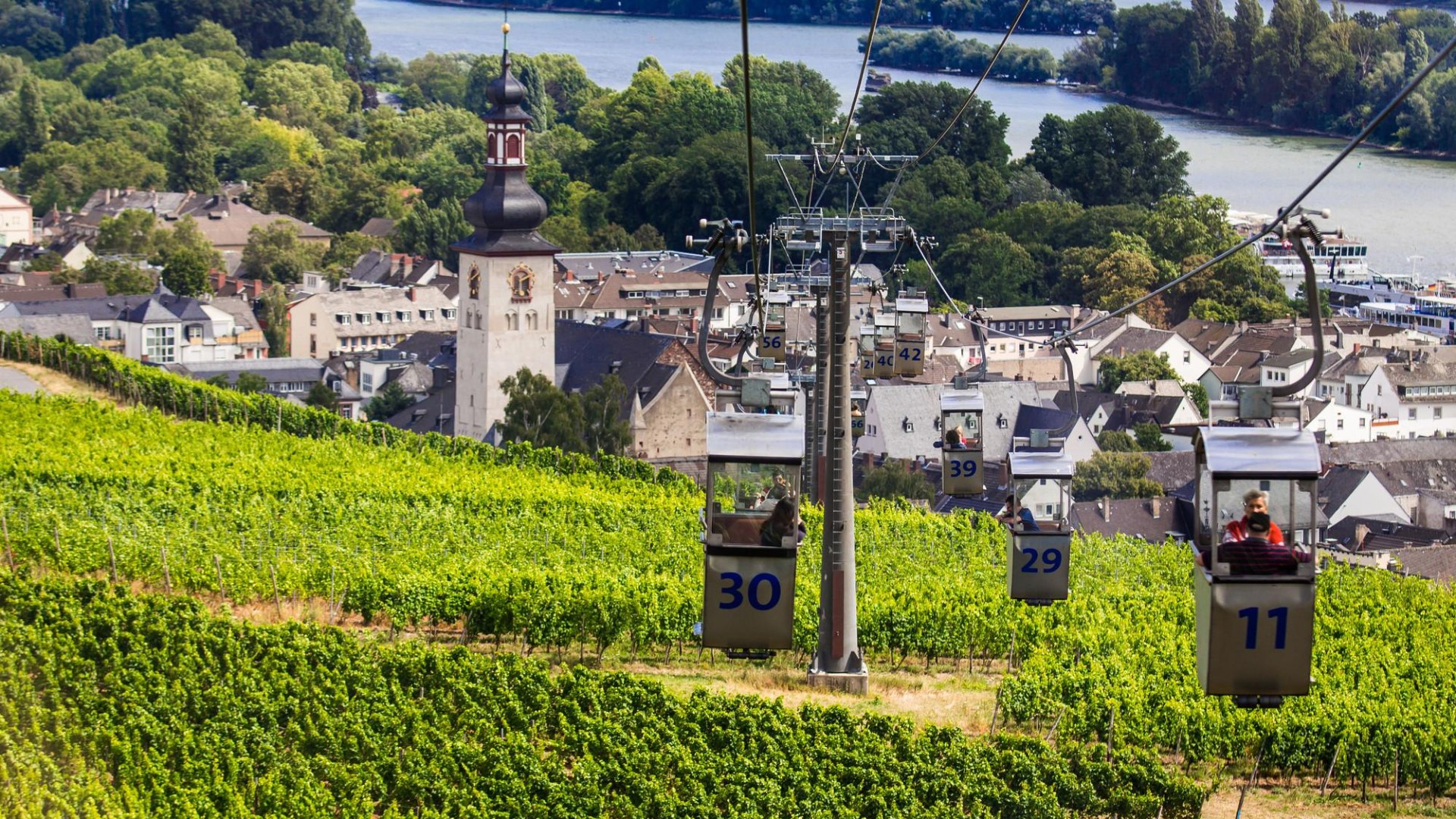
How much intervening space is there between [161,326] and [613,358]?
2555 centimetres

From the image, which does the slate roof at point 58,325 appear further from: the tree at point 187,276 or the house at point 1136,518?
the house at point 1136,518

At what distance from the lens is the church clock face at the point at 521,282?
267 feet

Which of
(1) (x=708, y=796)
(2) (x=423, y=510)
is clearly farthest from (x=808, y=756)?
(2) (x=423, y=510)

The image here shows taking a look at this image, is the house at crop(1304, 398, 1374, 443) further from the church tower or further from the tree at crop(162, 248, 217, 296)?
the tree at crop(162, 248, 217, 296)

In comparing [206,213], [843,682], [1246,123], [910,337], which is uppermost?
[1246,123]

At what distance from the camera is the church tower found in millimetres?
80938

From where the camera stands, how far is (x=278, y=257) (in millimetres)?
124438

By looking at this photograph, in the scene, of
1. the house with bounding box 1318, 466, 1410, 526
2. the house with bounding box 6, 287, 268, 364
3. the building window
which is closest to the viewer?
the house with bounding box 1318, 466, 1410, 526

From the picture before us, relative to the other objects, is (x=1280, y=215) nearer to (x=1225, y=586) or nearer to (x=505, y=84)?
(x=1225, y=586)

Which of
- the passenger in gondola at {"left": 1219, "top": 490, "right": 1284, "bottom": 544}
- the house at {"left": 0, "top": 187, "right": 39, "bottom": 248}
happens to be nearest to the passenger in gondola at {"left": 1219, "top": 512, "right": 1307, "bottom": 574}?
the passenger in gondola at {"left": 1219, "top": 490, "right": 1284, "bottom": 544}

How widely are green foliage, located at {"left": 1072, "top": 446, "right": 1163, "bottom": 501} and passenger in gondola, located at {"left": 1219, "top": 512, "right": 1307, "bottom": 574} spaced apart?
55.2 meters

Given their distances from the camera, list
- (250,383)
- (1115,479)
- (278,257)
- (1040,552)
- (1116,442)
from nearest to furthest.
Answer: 1. (1040,552)
2. (1115,479)
3. (1116,442)
4. (250,383)
5. (278,257)

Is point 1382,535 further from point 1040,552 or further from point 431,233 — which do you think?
point 431,233

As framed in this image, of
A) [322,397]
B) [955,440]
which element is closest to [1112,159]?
[322,397]
